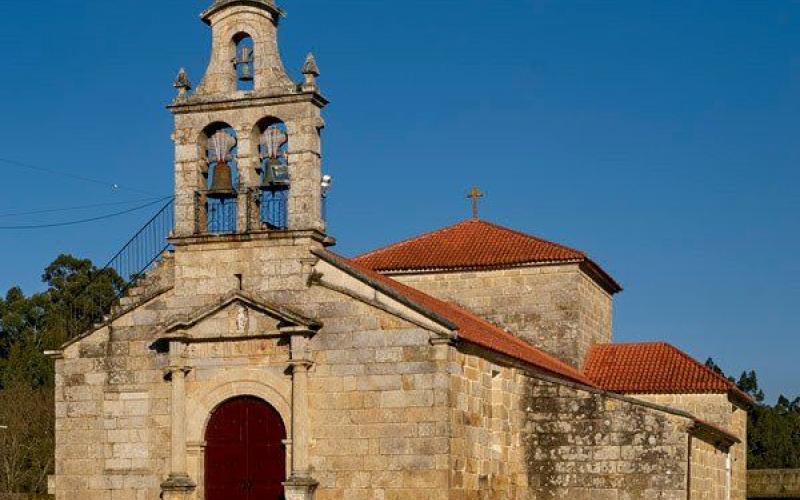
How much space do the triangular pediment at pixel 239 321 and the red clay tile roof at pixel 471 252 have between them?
8641 millimetres

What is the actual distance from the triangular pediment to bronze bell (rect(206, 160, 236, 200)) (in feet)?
5.81

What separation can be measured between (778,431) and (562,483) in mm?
43667

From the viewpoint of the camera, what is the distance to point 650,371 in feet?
101

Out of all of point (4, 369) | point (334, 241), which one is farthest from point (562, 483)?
point (4, 369)

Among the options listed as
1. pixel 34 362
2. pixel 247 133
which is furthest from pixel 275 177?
pixel 34 362

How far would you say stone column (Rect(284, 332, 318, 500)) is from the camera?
71.4 ft

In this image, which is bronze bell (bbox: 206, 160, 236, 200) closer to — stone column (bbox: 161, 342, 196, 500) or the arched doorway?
stone column (bbox: 161, 342, 196, 500)

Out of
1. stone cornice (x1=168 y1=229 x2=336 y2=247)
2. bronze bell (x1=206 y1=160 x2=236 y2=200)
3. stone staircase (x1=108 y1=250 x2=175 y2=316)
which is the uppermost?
bronze bell (x1=206 y1=160 x2=236 y2=200)

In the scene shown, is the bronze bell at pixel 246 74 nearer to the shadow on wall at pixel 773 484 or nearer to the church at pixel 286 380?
the church at pixel 286 380

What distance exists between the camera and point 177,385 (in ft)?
75.0

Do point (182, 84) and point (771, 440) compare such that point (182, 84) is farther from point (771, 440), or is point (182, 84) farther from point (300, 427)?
point (771, 440)

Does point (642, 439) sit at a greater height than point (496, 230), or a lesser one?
lesser

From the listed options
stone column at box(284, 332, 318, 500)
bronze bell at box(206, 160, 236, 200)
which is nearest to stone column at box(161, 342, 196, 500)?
stone column at box(284, 332, 318, 500)

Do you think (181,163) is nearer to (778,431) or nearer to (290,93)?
(290,93)
